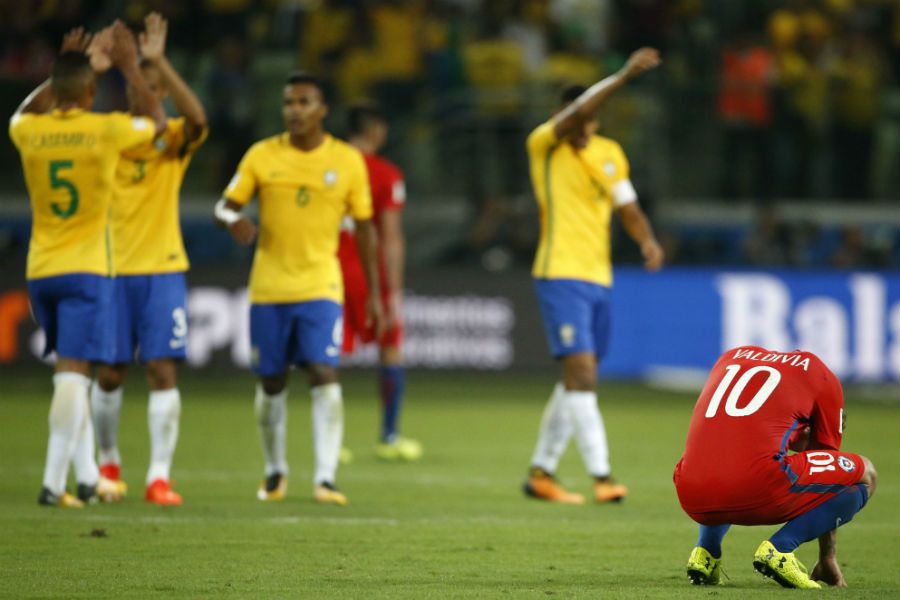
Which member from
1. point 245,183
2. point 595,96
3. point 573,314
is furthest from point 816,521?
point 245,183

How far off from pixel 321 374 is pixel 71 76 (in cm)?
215

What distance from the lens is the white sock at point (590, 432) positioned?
31.4 feet

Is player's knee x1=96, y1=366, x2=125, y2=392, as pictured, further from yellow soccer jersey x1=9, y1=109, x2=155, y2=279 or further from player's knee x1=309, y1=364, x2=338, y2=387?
player's knee x1=309, y1=364, x2=338, y2=387

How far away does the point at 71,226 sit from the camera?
27.9ft

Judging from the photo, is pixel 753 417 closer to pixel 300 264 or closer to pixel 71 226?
pixel 300 264

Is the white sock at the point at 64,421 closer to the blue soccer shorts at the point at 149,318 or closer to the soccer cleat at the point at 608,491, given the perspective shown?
the blue soccer shorts at the point at 149,318

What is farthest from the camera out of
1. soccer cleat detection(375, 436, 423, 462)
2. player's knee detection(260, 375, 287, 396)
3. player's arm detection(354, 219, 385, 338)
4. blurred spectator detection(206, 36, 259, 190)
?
blurred spectator detection(206, 36, 259, 190)

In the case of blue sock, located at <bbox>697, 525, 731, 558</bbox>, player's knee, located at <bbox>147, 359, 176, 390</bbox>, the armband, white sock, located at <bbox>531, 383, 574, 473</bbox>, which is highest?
the armband

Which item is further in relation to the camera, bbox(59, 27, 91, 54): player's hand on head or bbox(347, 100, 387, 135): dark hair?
bbox(347, 100, 387, 135): dark hair

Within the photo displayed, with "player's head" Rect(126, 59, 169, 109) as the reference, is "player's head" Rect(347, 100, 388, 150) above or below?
below

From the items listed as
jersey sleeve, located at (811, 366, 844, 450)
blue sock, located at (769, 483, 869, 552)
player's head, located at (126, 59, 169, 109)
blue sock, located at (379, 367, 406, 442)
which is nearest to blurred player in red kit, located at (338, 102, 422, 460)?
blue sock, located at (379, 367, 406, 442)

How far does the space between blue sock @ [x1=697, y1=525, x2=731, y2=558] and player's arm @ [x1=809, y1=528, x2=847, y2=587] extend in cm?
39

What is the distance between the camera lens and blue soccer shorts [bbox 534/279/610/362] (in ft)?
31.7

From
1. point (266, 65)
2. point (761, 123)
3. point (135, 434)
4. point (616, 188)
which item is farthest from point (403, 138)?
point (616, 188)
